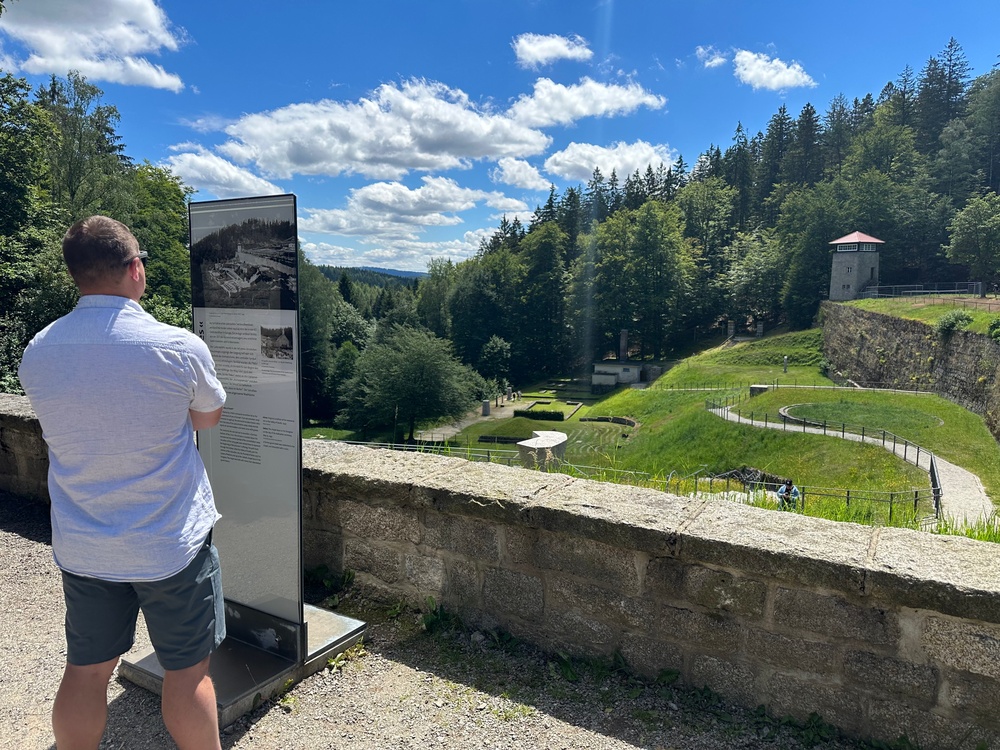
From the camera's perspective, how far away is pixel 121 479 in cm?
181

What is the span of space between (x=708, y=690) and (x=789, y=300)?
61.1 m

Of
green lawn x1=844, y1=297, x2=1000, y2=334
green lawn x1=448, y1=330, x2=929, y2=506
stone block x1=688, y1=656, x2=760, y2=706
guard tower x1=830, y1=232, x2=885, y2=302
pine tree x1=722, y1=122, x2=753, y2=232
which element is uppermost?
pine tree x1=722, y1=122, x2=753, y2=232

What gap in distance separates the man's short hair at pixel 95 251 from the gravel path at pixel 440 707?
5.75 feet

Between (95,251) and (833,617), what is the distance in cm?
270

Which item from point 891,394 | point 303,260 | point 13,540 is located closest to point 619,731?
point 13,540

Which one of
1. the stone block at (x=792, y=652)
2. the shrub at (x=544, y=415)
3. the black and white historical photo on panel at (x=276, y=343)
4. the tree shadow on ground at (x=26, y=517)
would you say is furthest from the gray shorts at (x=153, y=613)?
the shrub at (x=544, y=415)

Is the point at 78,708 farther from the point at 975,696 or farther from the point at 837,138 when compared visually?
the point at 837,138

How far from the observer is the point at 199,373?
1.92 m

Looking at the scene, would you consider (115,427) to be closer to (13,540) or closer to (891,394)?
(13,540)

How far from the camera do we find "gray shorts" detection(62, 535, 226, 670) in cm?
192

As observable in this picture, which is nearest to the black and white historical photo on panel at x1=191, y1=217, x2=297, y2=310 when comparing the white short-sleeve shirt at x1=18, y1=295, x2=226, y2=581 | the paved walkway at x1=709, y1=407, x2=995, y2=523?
the white short-sleeve shirt at x1=18, y1=295, x2=226, y2=581

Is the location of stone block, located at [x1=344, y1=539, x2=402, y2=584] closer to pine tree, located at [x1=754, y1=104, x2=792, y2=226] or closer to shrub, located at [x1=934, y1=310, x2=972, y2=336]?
shrub, located at [x1=934, y1=310, x2=972, y2=336]

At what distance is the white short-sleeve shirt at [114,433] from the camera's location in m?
1.79

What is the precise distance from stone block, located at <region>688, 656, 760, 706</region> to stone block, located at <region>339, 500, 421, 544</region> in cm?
144
